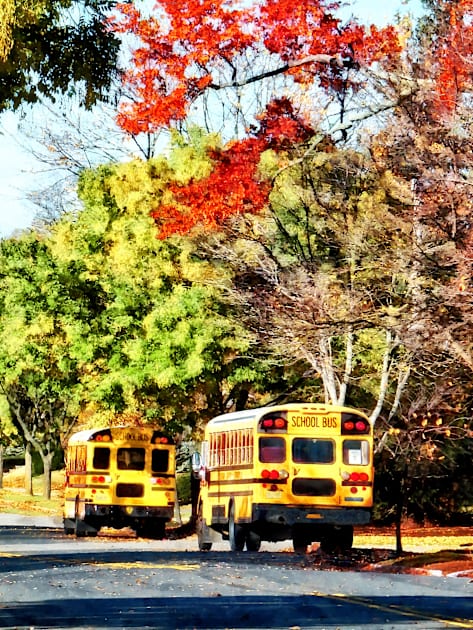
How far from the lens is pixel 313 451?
2642cm

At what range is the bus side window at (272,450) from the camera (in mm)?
26016

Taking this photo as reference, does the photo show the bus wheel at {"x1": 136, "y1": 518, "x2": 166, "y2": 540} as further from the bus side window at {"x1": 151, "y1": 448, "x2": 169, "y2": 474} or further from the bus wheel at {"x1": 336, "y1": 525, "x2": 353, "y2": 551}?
the bus wheel at {"x1": 336, "y1": 525, "x2": 353, "y2": 551}

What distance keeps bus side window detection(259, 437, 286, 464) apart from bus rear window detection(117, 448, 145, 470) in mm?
8402

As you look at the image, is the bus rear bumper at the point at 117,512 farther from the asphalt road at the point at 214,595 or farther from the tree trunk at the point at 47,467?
the tree trunk at the point at 47,467

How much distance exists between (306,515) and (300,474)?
800mm

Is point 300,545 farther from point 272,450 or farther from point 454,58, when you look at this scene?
point 454,58

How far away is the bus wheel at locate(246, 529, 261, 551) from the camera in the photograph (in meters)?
27.0

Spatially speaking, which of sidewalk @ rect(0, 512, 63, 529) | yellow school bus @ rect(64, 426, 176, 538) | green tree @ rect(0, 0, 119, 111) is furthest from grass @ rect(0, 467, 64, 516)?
green tree @ rect(0, 0, 119, 111)

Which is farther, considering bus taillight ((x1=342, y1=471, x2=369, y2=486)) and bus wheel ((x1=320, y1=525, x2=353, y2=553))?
bus wheel ((x1=320, y1=525, x2=353, y2=553))

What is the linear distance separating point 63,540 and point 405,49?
15.2m

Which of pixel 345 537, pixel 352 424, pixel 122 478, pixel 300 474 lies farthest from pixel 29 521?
pixel 352 424

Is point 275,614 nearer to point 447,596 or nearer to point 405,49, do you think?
point 447,596

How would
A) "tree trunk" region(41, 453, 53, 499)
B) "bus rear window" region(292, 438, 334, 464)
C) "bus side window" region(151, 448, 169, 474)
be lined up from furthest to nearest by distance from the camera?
"tree trunk" region(41, 453, 53, 499) → "bus side window" region(151, 448, 169, 474) → "bus rear window" region(292, 438, 334, 464)

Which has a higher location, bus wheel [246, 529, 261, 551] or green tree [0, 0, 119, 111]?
green tree [0, 0, 119, 111]
